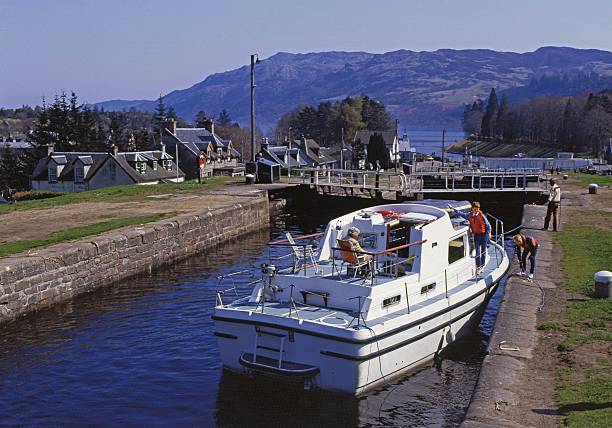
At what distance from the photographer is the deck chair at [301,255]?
59.9ft

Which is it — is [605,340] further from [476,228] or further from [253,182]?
[253,182]

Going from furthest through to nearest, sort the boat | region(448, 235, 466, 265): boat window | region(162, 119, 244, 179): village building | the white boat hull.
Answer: region(162, 119, 244, 179): village building, region(448, 235, 466, 265): boat window, the boat, the white boat hull

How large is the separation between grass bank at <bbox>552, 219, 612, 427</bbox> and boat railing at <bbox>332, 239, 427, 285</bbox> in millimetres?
3372

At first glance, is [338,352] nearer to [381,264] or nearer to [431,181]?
[381,264]

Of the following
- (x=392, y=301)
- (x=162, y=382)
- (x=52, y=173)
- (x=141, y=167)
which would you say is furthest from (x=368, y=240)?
(x=52, y=173)

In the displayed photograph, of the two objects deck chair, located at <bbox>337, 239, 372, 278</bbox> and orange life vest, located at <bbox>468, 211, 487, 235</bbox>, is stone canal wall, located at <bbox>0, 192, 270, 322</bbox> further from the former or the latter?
orange life vest, located at <bbox>468, 211, 487, 235</bbox>

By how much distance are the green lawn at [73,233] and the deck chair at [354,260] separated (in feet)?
38.5

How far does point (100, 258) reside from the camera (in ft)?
84.7

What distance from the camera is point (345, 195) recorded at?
151 feet

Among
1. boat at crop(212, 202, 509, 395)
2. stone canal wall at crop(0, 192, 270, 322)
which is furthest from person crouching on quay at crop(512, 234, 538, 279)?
stone canal wall at crop(0, 192, 270, 322)

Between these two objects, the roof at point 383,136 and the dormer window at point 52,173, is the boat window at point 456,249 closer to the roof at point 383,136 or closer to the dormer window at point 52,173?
the dormer window at point 52,173

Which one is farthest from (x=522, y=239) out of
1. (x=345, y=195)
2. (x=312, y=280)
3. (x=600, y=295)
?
(x=345, y=195)

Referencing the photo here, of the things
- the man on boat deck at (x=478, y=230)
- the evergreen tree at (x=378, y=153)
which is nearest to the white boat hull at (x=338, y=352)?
the man on boat deck at (x=478, y=230)

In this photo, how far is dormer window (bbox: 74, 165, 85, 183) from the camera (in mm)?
66062
